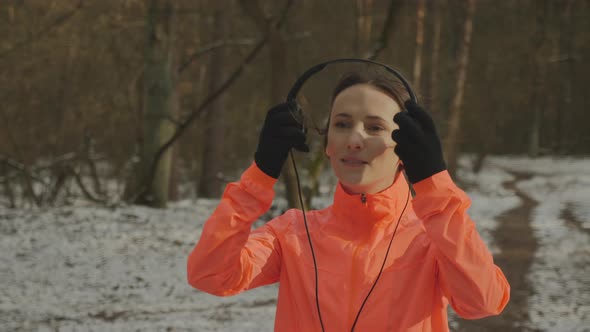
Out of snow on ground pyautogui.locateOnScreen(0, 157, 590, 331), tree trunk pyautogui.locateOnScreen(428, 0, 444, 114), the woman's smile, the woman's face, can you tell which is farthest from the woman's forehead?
tree trunk pyautogui.locateOnScreen(428, 0, 444, 114)

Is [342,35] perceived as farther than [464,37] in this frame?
Yes

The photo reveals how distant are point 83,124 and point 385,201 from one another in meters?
17.3

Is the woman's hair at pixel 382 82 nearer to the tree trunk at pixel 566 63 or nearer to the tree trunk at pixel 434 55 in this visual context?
the tree trunk at pixel 434 55

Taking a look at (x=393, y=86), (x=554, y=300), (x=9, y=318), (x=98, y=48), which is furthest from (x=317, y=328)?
(x=98, y=48)

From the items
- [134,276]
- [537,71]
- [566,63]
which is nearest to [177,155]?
[134,276]

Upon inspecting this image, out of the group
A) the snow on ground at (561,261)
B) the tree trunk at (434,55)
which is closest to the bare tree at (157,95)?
the tree trunk at (434,55)

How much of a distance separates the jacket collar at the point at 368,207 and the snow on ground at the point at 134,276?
14.0 ft

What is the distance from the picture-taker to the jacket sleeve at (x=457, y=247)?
1750 mm

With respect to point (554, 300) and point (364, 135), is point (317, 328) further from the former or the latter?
point (554, 300)

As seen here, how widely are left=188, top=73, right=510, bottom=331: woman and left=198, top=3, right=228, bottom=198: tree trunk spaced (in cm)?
1491

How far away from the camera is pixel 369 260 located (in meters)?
1.92

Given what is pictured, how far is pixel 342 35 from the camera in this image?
24.9 meters

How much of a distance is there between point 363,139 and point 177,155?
49.5 feet

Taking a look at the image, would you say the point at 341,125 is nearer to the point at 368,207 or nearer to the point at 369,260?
the point at 368,207
